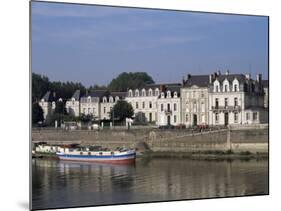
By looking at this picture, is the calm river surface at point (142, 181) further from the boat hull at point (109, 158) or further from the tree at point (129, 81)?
the tree at point (129, 81)

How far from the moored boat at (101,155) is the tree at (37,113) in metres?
0.69

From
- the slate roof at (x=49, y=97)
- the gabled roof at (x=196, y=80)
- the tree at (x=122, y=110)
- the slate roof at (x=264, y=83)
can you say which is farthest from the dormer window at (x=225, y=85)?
the slate roof at (x=49, y=97)

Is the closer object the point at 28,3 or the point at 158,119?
the point at 28,3

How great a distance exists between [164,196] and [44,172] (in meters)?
1.51

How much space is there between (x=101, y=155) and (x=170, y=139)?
3.02 ft

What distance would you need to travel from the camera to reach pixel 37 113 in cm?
782

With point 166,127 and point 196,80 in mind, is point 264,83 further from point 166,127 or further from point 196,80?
point 166,127

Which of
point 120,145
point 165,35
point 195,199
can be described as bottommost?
point 195,199

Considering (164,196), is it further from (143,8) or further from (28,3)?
(28,3)

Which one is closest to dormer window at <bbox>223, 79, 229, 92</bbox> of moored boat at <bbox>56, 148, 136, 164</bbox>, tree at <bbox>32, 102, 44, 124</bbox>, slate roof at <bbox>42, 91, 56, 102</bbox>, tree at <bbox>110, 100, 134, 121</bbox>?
tree at <bbox>110, 100, 134, 121</bbox>

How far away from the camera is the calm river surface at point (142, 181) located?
793 cm

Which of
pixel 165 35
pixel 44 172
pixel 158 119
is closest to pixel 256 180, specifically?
pixel 158 119

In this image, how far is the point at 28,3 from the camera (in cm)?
762

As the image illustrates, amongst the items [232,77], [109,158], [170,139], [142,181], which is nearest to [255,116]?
[232,77]
